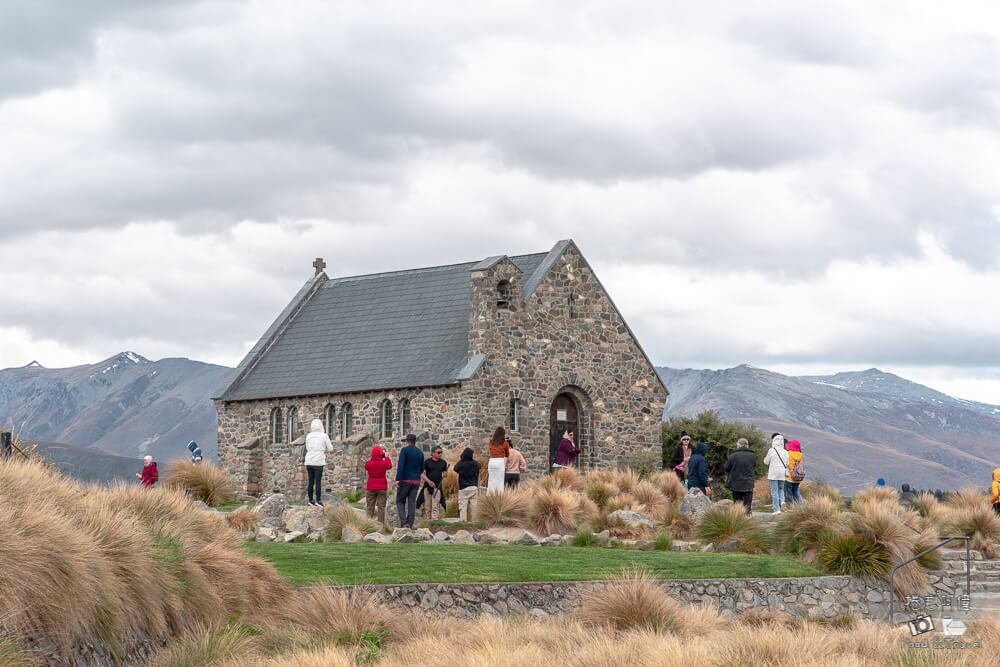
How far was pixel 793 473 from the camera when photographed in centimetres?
2797

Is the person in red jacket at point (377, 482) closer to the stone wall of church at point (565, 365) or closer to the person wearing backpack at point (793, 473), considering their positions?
the person wearing backpack at point (793, 473)

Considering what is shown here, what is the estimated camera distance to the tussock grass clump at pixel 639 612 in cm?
1655

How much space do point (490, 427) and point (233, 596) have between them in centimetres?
2095

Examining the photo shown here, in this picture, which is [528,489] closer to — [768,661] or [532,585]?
[532,585]

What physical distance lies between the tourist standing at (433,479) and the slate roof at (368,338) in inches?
368

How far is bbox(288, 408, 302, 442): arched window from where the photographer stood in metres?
41.5

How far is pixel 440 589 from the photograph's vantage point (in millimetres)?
17797

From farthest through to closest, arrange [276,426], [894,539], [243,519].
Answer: [276,426] → [243,519] → [894,539]

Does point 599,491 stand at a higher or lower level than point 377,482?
A: lower

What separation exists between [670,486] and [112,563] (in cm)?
1924

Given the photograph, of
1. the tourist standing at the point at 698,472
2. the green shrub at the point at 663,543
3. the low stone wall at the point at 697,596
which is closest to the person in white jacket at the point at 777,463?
the tourist standing at the point at 698,472

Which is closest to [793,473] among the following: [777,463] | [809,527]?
[777,463]

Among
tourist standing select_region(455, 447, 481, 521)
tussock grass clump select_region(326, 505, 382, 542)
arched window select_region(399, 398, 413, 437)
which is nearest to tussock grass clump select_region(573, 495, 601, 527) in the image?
tourist standing select_region(455, 447, 481, 521)

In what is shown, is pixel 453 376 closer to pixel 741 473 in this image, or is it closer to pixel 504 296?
pixel 504 296
